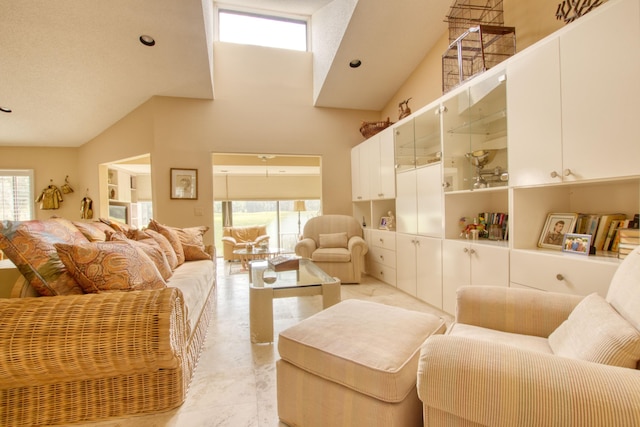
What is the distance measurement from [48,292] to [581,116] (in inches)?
115

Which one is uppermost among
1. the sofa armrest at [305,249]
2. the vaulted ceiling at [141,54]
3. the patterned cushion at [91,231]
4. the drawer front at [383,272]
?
the vaulted ceiling at [141,54]

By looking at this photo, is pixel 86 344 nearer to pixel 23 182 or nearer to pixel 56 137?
pixel 56 137

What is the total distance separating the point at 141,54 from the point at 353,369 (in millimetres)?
3886

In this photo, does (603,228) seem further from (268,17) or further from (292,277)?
(268,17)

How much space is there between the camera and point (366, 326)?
1.33 meters

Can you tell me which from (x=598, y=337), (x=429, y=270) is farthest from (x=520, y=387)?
(x=429, y=270)

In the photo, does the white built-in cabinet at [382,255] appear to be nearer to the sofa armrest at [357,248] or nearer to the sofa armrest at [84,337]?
the sofa armrest at [357,248]

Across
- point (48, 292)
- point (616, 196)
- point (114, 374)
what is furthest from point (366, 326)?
point (616, 196)

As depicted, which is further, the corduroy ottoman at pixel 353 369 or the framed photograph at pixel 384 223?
the framed photograph at pixel 384 223

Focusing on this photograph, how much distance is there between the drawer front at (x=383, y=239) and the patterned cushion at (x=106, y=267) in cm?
269

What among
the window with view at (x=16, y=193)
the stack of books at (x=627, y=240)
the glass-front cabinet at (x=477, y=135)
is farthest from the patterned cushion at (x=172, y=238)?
the window with view at (x=16, y=193)

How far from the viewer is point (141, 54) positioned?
3.27 meters

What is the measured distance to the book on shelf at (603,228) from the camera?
173 cm

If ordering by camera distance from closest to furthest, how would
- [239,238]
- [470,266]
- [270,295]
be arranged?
[270,295] → [470,266] → [239,238]
